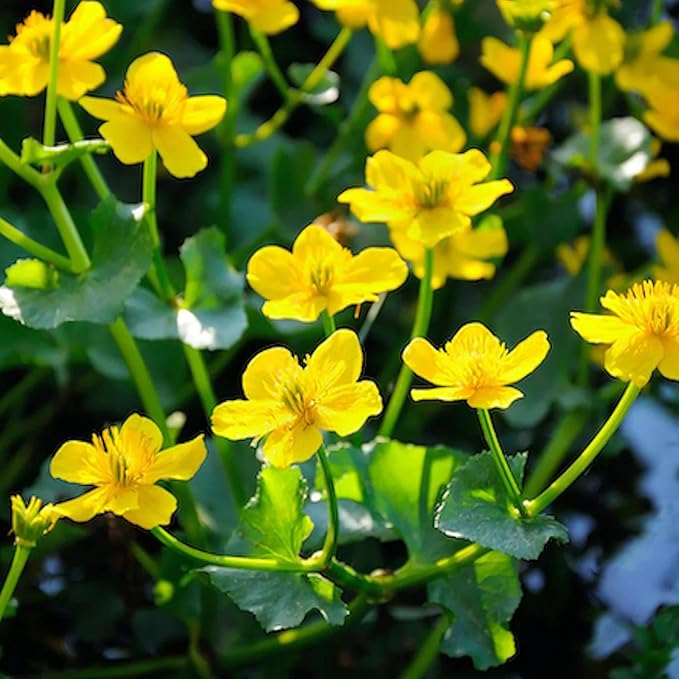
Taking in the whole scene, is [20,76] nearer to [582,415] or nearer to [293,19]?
[293,19]

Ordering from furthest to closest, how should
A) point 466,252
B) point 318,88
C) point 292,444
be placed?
point 318,88, point 466,252, point 292,444

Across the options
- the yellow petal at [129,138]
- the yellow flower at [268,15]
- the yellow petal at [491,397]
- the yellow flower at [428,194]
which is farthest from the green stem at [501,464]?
the yellow flower at [268,15]

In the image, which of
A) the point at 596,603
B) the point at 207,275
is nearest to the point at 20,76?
the point at 207,275

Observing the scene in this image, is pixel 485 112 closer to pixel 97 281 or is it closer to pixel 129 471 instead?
pixel 97 281

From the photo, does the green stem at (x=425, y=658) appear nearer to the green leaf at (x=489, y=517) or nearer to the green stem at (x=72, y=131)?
the green leaf at (x=489, y=517)

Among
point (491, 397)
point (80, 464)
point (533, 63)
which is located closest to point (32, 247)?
point (80, 464)
